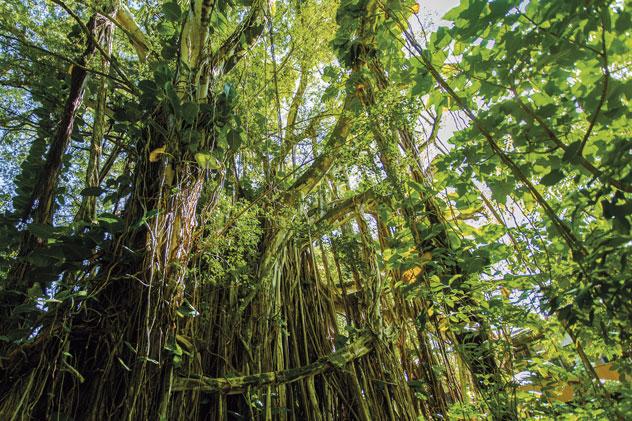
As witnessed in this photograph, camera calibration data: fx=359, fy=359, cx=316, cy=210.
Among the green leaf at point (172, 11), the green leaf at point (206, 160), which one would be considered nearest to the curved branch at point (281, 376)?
the green leaf at point (206, 160)

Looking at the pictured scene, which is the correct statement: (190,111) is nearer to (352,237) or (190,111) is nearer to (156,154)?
(156,154)

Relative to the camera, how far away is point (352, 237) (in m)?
2.41

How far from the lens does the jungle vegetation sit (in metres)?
0.74

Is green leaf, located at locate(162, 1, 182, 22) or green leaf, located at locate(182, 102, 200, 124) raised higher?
green leaf, located at locate(162, 1, 182, 22)

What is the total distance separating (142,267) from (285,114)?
244 cm

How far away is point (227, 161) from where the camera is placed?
189cm

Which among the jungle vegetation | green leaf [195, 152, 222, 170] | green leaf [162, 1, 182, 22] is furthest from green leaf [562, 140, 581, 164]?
green leaf [162, 1, 182, 22]

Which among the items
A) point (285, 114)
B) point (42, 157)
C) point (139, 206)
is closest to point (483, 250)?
point (139, 206)

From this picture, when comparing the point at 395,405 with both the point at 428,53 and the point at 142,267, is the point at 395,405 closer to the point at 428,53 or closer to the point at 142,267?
the point at 142,267

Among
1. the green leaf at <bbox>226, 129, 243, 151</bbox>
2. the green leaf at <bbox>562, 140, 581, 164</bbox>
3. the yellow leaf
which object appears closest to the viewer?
the green leaf at <bbox>562, 140, 581, 164</bbox>

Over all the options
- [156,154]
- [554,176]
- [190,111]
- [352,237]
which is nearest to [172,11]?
[190,111]

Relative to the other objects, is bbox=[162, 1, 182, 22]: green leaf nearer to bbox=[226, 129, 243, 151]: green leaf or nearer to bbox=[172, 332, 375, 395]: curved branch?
bbox=[226, 129, 243, 151]: green leaf

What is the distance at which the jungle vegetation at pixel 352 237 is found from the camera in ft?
2.42

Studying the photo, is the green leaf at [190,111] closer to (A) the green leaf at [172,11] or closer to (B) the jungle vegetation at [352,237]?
(B) the jungle vegetation at [352,237]
